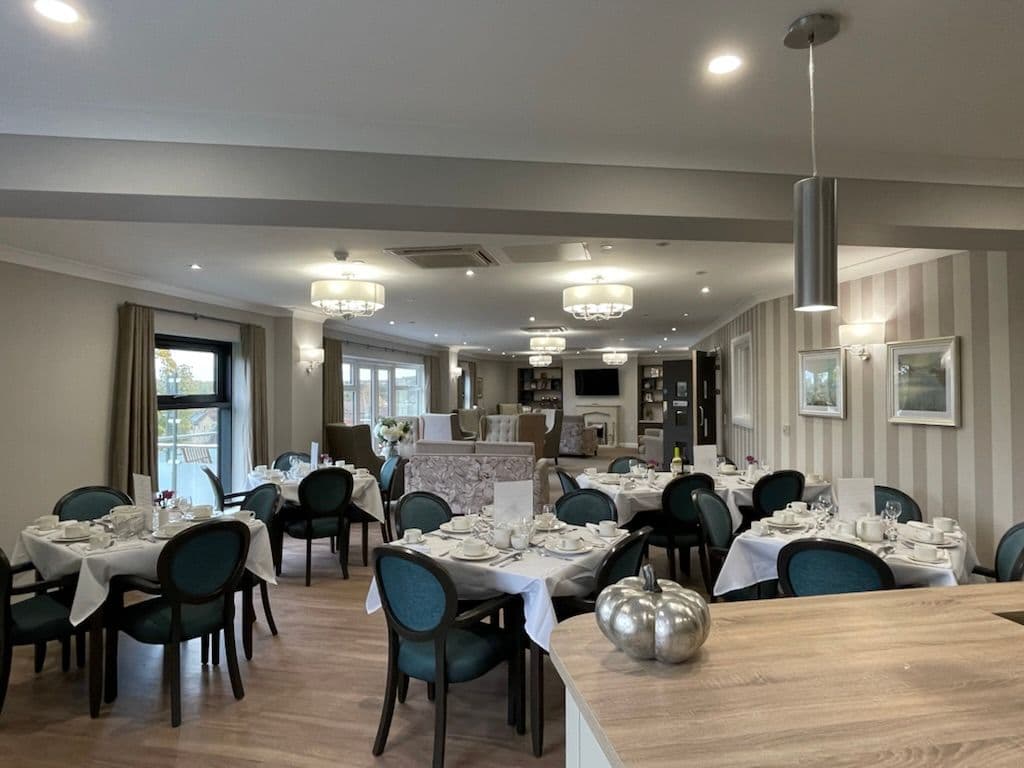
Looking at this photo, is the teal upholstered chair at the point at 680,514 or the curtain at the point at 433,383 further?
the curtain at the point at 433,383

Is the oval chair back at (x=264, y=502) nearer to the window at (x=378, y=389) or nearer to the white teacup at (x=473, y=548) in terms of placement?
the white teacup at (x=473, y=548)

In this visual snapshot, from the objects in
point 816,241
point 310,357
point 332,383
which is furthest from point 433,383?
point 816,241

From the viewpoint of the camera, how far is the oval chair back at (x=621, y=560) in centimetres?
251

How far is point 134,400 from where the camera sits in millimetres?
5211

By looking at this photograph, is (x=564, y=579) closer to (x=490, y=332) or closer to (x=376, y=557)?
(x=376, y=557)

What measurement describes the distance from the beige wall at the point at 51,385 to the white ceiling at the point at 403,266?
24cm

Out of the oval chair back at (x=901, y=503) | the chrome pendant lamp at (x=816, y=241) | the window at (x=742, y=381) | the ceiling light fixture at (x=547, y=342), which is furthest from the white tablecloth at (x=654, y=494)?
the ceiling light fixture at (x=547, y=342)

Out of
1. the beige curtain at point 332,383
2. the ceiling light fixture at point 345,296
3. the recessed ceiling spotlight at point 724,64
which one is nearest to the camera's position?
the recessed ceiling spotlight at point 724,64

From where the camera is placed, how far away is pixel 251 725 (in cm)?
269

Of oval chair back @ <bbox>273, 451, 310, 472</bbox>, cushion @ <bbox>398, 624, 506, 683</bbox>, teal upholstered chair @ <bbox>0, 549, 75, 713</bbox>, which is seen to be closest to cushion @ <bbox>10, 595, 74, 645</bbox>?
teal upholstered chair @ <bbox>0, 549, 75, 713</bbox>

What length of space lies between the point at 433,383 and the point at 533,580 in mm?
10850

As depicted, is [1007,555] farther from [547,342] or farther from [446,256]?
[547,342]

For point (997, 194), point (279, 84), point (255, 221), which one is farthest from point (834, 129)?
point (255, 221)

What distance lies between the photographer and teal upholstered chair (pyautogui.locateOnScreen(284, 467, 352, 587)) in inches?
190
